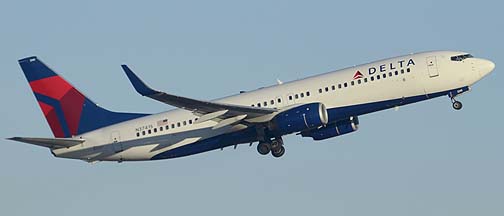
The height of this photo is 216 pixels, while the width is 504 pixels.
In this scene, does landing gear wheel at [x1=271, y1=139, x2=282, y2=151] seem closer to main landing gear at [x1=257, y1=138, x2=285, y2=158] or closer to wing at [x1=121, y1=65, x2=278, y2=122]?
main landing gear at [x1=257, y1=138, x2=285, y2=158]

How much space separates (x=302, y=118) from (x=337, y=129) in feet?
20.3

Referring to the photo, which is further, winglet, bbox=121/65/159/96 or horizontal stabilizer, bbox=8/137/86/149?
horizontal stabilizer, bbox=8/137/86/149

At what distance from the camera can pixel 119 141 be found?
72.6 m

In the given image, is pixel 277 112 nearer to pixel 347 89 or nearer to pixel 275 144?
pixel 275 144

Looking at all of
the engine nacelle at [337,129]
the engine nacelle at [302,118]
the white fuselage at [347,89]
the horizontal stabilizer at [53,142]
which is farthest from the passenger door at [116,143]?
the engine nacelle at [337,129]

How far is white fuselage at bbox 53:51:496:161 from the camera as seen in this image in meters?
67.8

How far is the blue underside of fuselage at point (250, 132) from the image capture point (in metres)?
68.0

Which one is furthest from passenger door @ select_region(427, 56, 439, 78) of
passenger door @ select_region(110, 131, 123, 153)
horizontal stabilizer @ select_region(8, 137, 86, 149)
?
horizontal stabilizer @ select_region(8, 137, 86, 149)

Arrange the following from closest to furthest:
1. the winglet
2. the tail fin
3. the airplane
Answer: the winglet < the airplane < the tail fin

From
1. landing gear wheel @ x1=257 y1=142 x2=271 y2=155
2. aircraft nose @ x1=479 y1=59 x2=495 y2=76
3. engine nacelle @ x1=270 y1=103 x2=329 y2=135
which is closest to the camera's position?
engine nacelle @ x1=270 y1=103 x2=329 y2=135

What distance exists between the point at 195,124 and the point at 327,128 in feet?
27.6

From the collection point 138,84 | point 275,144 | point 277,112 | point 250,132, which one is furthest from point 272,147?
point 138,84

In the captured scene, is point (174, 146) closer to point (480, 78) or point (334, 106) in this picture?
point (334, 106)

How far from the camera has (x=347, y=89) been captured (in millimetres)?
68062
